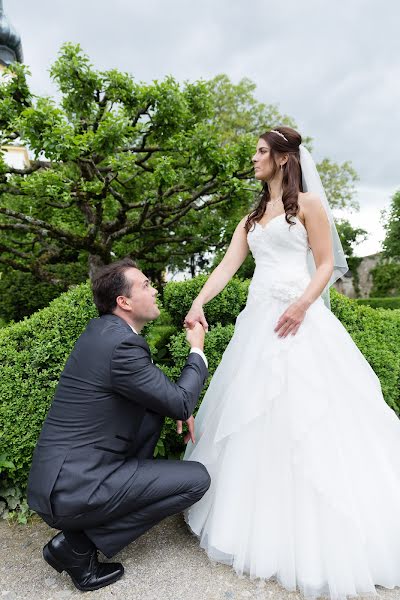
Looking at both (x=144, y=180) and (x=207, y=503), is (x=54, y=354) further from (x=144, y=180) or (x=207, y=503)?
(x=144, y=180)

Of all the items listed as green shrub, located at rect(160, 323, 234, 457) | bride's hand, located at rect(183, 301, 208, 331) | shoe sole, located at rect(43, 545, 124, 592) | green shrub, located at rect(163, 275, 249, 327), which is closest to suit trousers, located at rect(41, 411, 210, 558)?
shoe sole, located at rect(43, 545, 124, 592)

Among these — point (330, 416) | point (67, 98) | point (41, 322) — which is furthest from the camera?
point (67, 98)

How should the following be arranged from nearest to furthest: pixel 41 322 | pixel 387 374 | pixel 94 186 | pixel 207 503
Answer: pixel 207 503
pixel 41 322
pixel 387 374
pixel 94 186

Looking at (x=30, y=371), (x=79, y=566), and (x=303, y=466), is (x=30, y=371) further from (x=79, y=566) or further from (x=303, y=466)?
(x=303, y=466)

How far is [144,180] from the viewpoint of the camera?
31.3 feet

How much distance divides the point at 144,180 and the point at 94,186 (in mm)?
3583

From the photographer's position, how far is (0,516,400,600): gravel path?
2.32m

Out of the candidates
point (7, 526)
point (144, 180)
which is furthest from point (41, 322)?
point (144, 180)

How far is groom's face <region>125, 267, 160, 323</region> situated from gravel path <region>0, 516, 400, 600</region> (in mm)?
1528

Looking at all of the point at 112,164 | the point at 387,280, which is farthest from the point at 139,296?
the point at 387,280

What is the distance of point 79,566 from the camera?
2.38 meters

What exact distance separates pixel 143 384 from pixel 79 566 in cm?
112

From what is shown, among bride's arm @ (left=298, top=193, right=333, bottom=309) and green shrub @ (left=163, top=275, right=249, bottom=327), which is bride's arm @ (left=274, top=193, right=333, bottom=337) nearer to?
bride's arm @ (left=298, top=193, right=333, bottom=309)

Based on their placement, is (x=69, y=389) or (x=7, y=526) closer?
(x=69, y=389)
